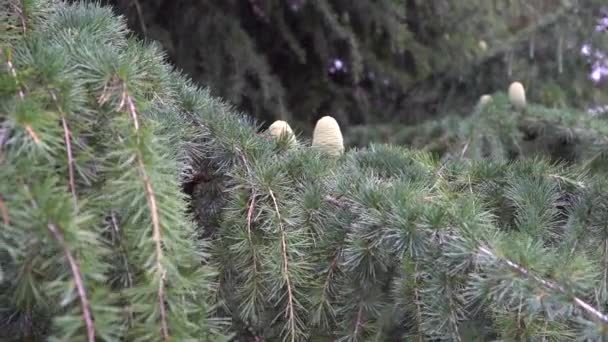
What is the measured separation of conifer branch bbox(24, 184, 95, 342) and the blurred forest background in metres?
1.33

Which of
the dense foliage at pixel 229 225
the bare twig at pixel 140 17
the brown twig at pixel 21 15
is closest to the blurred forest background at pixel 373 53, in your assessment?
the bare twig at pixel 140 17

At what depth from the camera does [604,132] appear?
1.50 metres

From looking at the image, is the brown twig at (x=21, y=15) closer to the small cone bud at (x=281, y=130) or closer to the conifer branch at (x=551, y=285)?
the small cone bud at (x=281, y=130)

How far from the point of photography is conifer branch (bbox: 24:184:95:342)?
472mm

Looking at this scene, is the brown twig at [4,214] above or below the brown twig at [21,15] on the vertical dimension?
below

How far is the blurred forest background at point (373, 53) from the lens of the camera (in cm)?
184

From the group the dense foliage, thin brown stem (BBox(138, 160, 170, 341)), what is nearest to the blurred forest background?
the dense foliage

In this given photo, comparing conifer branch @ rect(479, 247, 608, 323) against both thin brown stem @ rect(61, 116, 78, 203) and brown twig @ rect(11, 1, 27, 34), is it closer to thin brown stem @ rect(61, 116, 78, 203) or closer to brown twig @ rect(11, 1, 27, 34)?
thin brown stem @ rect(61, 116, 78, 203)

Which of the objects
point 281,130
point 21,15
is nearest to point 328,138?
point 281,130

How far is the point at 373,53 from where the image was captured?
7.05 feet

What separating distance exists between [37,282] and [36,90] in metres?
0.17

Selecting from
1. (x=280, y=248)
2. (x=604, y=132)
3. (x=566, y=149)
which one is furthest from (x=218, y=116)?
(x=566, y=149)

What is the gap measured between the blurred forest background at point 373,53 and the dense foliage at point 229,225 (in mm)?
924

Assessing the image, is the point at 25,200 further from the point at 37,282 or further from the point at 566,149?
the point at 566,149
